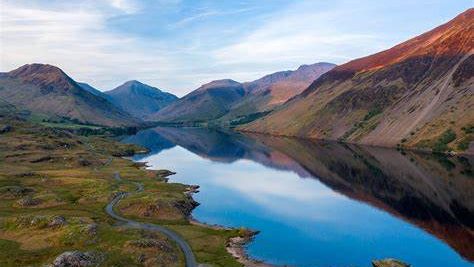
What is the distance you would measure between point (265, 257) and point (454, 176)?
12081 centimetres

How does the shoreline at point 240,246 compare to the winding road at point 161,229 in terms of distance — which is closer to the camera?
the winding road at point 161,229

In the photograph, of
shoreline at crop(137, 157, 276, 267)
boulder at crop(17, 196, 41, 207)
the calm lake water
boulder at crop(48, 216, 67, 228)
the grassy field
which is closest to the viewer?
the grassy field

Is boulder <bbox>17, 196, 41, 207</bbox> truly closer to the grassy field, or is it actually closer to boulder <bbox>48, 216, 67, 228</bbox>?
the grassy field

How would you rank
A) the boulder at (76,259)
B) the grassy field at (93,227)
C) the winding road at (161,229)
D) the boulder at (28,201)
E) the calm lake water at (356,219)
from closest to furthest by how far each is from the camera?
the boulder at (76,259) → the grassy field at (93,227) → the winding road at (161,229) → the calm lake water at (356,219) → the boulder at (28,201)

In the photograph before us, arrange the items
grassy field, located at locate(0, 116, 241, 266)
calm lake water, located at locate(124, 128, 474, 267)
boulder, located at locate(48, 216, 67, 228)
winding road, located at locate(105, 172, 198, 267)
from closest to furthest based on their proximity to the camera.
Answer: grassy field, located at locate(0, 116, 241, 266)
winding road, located at locate(105, 172, 198, 267)
calm lake water, located at locate(124, 128, 474, 267)
boulder, located at locate(48, 216, 67, 228)

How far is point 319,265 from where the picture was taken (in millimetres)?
99625

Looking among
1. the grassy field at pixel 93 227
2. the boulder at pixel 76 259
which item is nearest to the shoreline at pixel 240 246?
the grassy field at pixel 93 227

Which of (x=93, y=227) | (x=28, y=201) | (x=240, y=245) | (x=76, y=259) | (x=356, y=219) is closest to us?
(x=76, y=259)

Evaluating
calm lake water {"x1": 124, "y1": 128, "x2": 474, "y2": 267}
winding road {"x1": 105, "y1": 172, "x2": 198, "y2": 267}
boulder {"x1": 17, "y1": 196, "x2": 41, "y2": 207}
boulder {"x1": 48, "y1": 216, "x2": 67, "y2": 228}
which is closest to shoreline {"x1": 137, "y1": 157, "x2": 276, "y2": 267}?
calm lake water {"x1": 124, "y1": 128, "x2": 474, "y2": 267}

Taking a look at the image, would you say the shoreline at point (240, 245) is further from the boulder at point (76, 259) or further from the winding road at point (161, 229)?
the boulder at point (76, 259)

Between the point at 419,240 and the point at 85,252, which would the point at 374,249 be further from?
the point at 85,252

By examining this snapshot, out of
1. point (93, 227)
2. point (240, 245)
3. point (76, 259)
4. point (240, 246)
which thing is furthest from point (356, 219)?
point (76, 259)

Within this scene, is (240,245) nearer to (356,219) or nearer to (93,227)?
→ (93,227)

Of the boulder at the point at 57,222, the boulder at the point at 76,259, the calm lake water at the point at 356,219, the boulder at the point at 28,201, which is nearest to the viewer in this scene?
the boulder at the point at 76,259
